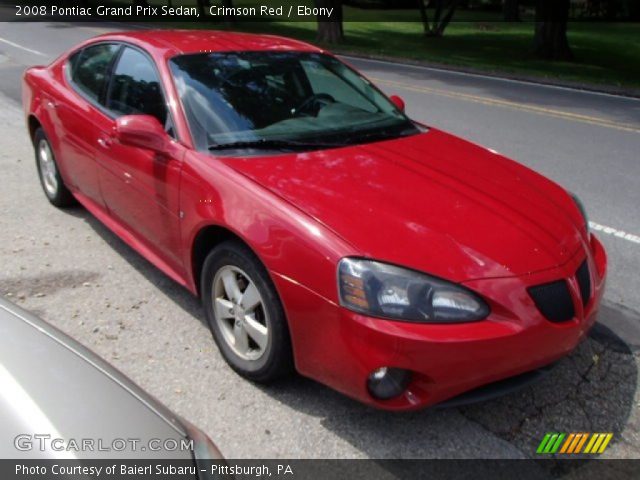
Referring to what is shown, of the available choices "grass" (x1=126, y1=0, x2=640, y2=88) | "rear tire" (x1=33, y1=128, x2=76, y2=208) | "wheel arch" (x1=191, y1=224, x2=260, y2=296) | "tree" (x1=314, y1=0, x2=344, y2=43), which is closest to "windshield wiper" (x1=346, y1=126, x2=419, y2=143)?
"wheel arch" (x1=191, y1=224, x2=260, y2=296)

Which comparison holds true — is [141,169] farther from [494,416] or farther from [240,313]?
[494,416]

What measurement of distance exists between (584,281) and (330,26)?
74.5ft

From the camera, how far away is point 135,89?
4.17m

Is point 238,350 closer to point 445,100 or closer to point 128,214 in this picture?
point 128,214

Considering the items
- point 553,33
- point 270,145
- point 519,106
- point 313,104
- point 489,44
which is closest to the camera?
point 270,145

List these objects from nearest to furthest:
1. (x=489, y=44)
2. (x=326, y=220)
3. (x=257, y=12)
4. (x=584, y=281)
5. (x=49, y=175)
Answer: (x=326, y=220) < (x=584, y=281) < (x=49, y=175) < (x=489, y=44) < (x=257, y=12)

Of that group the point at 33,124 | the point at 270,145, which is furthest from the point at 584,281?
the point at 33,124

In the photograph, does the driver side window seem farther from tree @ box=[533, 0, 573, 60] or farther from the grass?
tree @ box=[533, 0, 573, 60]

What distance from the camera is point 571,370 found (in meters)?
3.38

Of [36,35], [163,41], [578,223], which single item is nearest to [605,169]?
[578,223]

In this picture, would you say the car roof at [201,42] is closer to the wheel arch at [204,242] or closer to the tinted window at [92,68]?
the tinted window at [92,68]

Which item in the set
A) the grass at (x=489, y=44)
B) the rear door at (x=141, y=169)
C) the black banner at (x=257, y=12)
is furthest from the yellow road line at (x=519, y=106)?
the black banner at (x=257, y=12)

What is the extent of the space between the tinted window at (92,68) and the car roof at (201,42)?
149mm

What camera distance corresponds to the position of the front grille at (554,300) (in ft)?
8.89
